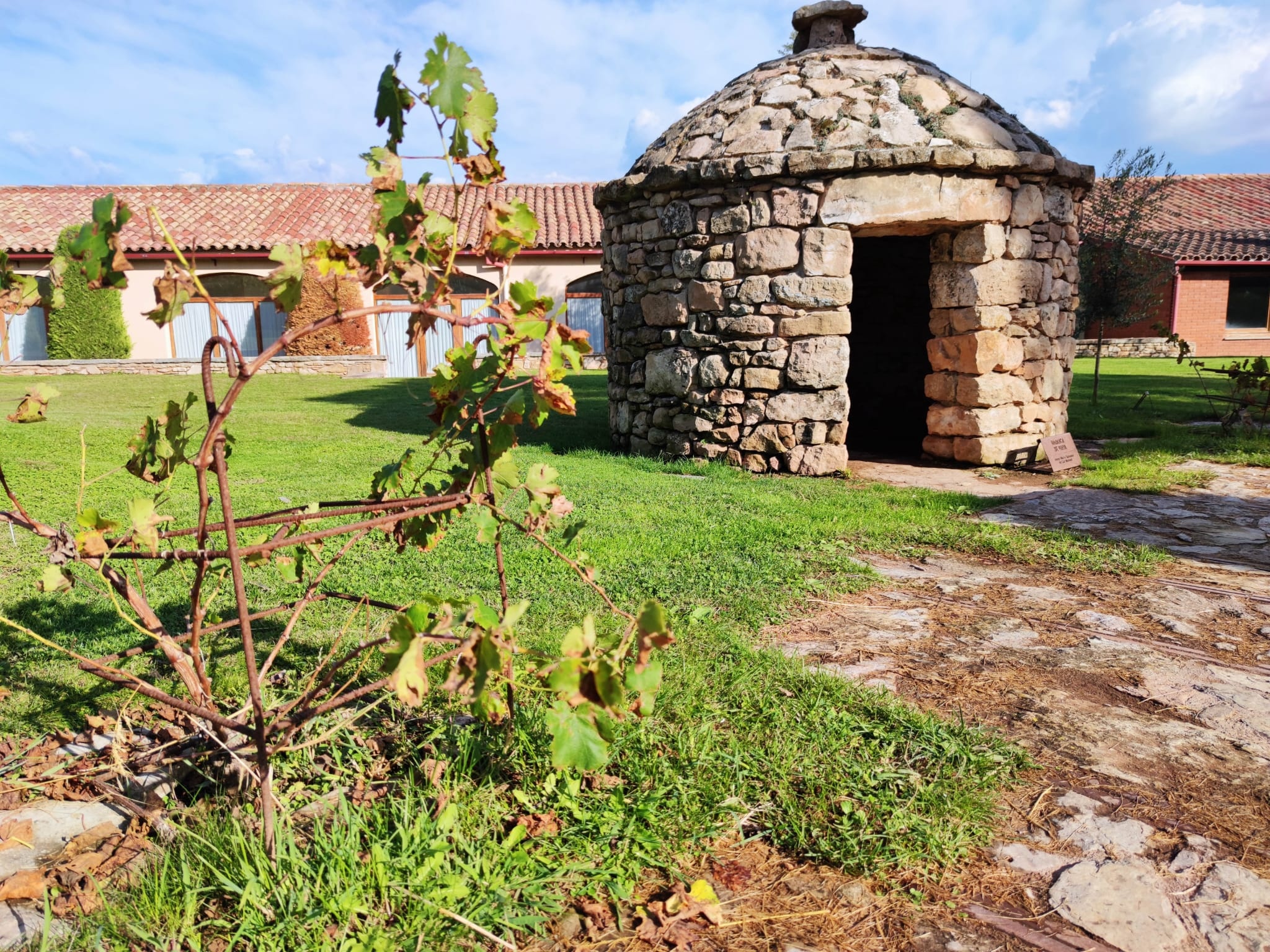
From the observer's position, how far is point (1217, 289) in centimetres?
2570

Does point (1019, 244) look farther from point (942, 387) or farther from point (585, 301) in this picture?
point (585, 301)

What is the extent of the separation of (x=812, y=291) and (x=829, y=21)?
10.8 feet

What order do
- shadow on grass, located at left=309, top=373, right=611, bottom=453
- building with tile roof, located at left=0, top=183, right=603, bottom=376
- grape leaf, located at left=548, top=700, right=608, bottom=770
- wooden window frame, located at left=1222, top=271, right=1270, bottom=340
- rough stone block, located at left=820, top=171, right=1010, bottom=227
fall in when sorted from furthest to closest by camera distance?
wooden window frame, located at left=1222, top=271, right=1270, bottom=340, building with tile roof, located at left=0, top=183, right=603, bottom=376, shadow on grass, located at left=309, top=373, right=611, bottom=453, rough stone block, located at left=820, top=171, right=1010, bottom=227, grape leaf, located at left=548, top=700, right=608, bottom=770

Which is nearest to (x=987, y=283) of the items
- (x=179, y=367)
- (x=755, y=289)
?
(x=755, y=289)

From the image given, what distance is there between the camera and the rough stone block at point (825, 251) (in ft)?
23.5

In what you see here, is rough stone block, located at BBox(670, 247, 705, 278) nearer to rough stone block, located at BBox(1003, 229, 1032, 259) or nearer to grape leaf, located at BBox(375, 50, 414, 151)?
rough stone block, located at BBox(1003, 229, 1032, 259)

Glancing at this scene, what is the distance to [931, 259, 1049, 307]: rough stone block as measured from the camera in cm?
739

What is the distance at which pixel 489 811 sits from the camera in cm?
232

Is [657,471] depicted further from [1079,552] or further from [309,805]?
[309,805]

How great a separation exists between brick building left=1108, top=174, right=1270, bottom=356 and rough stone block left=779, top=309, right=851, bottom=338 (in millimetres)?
21589

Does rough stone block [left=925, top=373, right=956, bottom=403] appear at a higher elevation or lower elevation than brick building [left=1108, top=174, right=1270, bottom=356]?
lower

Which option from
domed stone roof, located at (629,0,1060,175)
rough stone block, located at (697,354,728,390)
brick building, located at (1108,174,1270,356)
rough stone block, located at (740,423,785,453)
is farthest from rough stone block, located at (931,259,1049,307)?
brick building, located at (1108,174,1270,356)

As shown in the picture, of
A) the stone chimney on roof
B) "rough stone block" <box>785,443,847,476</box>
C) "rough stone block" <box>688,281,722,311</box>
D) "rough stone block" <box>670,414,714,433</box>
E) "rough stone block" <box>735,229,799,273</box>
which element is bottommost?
"rough stone block" <box>785,443,847,476</box>

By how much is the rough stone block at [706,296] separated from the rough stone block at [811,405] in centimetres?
92
